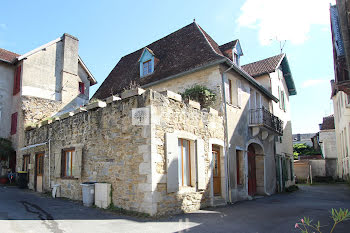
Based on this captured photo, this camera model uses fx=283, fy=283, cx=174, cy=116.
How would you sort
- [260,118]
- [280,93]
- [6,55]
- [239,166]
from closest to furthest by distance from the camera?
[239,166], [260,118], [6,55], [280,93]

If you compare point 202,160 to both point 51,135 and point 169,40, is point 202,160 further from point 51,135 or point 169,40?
point 169,40

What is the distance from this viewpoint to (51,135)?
38.2 feet

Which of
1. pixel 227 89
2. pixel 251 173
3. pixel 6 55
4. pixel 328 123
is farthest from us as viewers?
pixel 328 123

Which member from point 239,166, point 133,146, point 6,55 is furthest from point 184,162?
point 6,55

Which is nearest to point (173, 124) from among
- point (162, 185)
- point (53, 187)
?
point (162, 185)

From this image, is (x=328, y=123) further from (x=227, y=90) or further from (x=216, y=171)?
(x=216, y=171)

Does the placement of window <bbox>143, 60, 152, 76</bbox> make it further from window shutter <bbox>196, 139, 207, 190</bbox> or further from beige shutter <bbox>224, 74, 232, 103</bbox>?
window shutter <bbox>196, 139, 207, 190</bbox>

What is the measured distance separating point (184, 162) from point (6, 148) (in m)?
11.7

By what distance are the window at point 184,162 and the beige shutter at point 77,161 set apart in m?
3.45

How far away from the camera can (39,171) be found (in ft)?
41.1

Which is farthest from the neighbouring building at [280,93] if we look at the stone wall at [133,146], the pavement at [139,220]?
the pavement at [139,220]

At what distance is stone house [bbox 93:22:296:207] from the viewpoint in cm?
1063

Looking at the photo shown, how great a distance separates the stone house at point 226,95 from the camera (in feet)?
34.9

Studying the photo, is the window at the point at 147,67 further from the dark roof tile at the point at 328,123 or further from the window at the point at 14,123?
the dark roof tile at the point at 328,123
